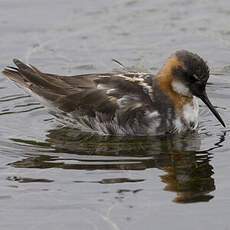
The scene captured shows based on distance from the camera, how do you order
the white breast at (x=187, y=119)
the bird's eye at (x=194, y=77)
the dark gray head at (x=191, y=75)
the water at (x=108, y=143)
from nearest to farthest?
the water at (x=108, y=143), the dark gray head at (x=191, y=75), the bird's eye at (x=194, y=77), the white breast at (x=187, y=119)

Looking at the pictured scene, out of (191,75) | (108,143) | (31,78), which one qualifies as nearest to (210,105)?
(191,75)

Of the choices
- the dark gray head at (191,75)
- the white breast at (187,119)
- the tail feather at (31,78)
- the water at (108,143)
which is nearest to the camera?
the water at (108,143)

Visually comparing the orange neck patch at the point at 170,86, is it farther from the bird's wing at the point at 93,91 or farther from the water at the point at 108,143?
the water at the point at 108,143

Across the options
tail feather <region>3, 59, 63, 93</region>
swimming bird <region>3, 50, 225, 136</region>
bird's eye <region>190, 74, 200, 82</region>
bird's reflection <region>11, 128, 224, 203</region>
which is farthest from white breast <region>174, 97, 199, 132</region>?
tail feather <region>3, 59, 63, 93</region>

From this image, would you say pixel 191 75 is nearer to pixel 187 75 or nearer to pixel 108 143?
pixel 187 75

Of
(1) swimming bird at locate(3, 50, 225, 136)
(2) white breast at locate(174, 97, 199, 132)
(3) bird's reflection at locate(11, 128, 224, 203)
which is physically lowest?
(3) bird's reflection at locate(11, 128, 224, 203)

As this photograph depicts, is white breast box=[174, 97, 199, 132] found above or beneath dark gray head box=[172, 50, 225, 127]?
beneath

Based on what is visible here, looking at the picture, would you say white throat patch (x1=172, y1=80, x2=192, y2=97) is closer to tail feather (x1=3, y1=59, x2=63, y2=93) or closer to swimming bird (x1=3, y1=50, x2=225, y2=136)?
swimming bird (x1=3, y1=50, x2=225, y2=136)

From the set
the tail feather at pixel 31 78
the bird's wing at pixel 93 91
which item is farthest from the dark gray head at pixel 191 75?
the tail feather at pixel 31 78

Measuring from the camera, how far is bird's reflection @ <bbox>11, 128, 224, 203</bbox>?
998 cm

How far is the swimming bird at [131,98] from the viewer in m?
11.6

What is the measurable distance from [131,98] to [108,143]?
25.1 inches

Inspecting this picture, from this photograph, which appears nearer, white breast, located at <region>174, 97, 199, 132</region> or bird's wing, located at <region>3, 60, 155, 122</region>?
bird's wing, located at <region>3, 60, 155, 122</region>

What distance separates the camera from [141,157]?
35.5ft
